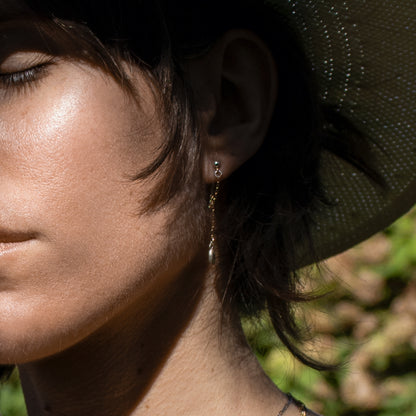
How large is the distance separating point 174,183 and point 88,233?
23cm

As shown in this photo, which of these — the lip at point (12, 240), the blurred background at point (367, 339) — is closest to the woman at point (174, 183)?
the lip at point (12, 240)

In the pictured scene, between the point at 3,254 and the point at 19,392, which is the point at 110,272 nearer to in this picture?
the point at 3,254

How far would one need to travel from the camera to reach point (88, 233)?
1327 millimetres

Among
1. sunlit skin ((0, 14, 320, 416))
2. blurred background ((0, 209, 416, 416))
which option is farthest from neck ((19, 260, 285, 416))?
blurred background ((0, 209, 416, 416))

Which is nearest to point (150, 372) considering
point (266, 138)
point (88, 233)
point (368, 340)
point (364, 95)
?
point (88, 233)

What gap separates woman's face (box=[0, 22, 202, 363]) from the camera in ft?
4.29

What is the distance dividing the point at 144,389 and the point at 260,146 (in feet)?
2.04

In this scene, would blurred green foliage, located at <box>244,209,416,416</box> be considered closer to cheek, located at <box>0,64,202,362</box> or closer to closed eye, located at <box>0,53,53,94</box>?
cheek, located at <box>0,64,202,362</box>

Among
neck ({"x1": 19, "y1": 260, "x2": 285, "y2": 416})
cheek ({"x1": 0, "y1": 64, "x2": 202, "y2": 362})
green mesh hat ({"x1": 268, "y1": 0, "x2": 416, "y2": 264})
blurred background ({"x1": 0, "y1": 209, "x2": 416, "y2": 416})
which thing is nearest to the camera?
cheek ({"x1": 0, "y1": 64, "x2": 202, "y2": 362})

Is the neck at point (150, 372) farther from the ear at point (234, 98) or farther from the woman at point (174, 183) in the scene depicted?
the ear at point (234, 98)

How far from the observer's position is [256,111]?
1598 mm

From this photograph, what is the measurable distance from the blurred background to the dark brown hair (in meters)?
1.04

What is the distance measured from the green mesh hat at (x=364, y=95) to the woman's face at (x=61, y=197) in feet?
1.75

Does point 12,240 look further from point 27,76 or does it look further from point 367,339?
point 367,339
